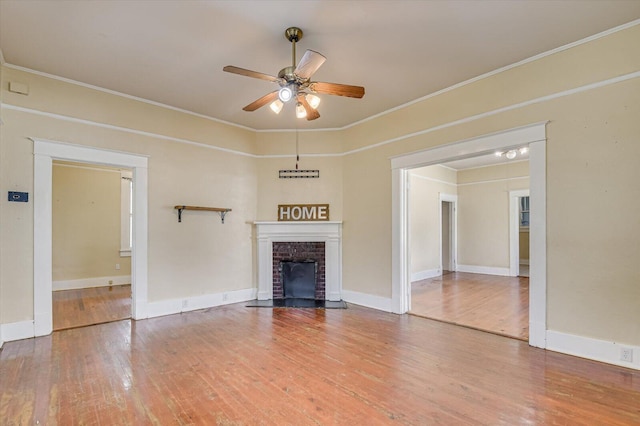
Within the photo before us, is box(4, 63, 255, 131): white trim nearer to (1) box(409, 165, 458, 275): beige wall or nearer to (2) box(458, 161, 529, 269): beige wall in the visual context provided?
(1) box(409, 165, 458, 275): beige wall

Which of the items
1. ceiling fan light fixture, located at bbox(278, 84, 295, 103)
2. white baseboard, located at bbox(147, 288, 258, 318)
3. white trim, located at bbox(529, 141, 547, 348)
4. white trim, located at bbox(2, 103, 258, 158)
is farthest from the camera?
white baseboard, located at bbox(147, 288, 258, 318)

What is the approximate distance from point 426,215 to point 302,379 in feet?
19.5

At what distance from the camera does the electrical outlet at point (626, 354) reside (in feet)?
9.02

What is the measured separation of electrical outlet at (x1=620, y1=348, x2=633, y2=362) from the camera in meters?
2.75

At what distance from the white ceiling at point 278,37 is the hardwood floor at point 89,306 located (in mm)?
3157

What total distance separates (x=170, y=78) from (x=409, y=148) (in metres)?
3.27

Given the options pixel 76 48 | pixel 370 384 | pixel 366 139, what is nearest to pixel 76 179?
pixel 76 48

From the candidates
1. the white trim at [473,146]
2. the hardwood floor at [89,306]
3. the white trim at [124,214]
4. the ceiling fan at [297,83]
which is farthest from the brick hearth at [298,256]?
the white trim at [124,214]

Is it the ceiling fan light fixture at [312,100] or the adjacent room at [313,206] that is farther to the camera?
the ceiling fan light fixture at [312,100]

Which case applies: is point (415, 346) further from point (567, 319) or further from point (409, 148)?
point (409, 148)

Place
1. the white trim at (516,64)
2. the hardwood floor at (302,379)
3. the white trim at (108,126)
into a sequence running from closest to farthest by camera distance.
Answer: the hardwood floor at (302,379) → the white trim at (516,64) → the white trim at (108,126)

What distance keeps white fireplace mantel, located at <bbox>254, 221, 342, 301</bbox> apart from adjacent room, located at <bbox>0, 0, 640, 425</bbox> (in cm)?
3

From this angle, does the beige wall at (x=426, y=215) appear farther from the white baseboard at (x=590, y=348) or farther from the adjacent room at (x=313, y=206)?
the white baseboard at (x=590, y=348)

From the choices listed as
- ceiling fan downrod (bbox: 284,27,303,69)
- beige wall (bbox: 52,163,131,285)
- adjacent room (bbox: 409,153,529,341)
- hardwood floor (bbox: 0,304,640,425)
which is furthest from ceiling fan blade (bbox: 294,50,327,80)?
beige wall (bbox: 52,163,131,285)
